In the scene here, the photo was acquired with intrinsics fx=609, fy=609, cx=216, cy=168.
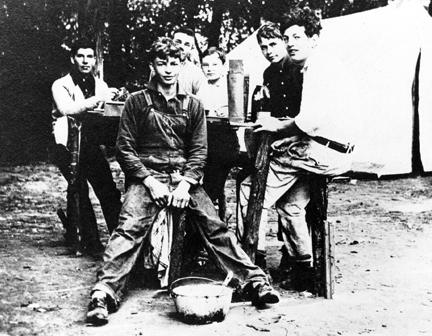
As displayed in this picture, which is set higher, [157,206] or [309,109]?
[309,109]

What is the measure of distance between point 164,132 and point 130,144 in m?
0.25

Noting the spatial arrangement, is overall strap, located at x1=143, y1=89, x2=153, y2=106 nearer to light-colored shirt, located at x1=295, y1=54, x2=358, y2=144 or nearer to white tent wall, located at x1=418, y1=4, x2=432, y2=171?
light-colored shirt, located at x1=295, y1=54, x2=358, y2=144

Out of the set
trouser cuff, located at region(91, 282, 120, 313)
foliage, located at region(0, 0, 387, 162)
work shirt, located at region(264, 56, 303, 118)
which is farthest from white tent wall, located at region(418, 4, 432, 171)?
trouser cuff, located at region(91, 282, 120, 313)

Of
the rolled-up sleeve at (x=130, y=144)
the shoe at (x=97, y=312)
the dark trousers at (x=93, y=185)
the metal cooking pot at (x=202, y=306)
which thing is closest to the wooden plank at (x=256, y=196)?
the metal cooking pot at (x=202, y=306)

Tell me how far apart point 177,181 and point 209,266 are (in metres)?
1.18

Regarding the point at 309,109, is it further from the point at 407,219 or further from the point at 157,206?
the point at 407,219

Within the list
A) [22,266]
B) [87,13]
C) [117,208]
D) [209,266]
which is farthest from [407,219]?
[87,13]

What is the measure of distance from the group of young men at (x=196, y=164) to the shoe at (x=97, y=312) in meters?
0.11

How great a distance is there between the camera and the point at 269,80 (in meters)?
4.85

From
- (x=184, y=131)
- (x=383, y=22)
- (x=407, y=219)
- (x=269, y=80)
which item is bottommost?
(x=407, y=219)

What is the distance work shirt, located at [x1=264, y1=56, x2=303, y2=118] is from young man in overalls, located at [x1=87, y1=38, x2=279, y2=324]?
0.72 metres

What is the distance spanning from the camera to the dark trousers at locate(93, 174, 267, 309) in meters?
3.90

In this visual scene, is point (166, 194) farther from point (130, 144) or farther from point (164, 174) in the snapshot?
point (130, 144)

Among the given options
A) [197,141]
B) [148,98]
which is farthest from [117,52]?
[197,141]
